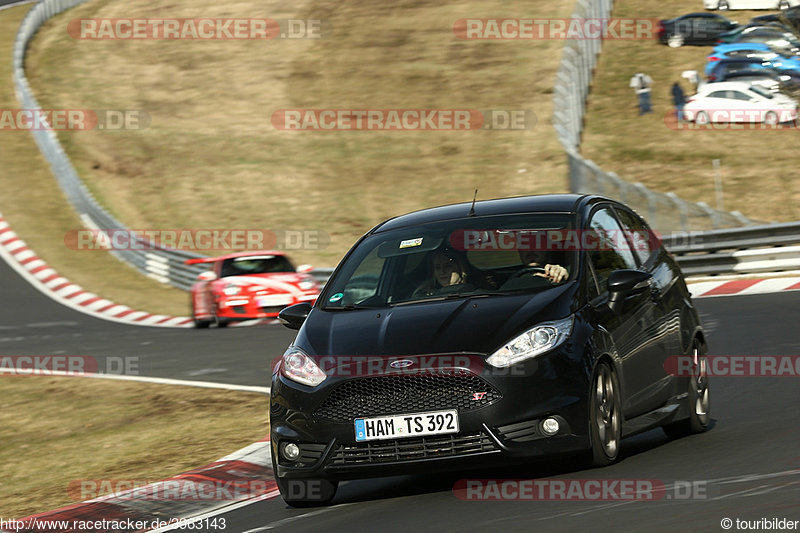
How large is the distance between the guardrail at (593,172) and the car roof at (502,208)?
40.2ft

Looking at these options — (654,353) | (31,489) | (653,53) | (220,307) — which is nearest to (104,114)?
(653,53)

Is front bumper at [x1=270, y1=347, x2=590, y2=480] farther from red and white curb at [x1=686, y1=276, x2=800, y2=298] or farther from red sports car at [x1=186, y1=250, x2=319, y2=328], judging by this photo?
red sports car at [x1=186, y1=250, x2=319, y2=328]

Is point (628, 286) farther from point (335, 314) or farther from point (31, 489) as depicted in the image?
point (31, 489)

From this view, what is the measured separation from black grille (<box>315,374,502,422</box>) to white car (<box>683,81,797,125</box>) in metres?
28.7

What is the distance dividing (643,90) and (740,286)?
19200mm

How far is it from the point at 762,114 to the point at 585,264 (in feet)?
91.7

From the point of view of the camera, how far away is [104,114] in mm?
43156

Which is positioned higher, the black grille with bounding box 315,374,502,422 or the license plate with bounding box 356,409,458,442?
the black grille with bounding box 315,374,502,422

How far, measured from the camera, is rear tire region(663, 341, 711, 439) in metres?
8.82

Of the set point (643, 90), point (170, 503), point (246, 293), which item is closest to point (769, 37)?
point (643, 90)

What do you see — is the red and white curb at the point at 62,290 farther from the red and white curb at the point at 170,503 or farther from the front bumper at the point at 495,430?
the front bumper at the point at 495,430

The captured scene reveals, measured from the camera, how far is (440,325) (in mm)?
7379

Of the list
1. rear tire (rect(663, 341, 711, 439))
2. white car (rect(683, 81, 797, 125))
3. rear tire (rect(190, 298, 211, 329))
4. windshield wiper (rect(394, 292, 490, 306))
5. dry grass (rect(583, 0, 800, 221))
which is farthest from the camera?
white car (rect(683, 81, 797, 125))

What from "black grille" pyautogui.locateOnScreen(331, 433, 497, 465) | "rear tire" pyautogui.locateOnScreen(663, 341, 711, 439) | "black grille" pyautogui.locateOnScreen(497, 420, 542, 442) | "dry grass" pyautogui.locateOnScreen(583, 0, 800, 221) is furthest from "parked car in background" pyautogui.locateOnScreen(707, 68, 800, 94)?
"black grille" pyautogui.locateOnScreen(331, 433, 497, 465)
